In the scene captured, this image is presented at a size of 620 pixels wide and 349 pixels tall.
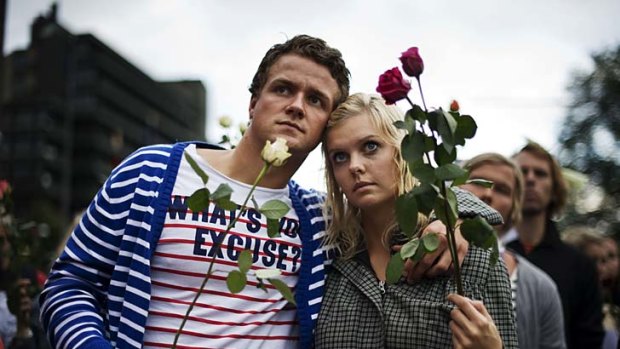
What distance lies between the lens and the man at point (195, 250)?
238 cm

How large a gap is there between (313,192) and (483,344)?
3.78 ft

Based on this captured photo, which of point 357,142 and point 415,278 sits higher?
point 357,142

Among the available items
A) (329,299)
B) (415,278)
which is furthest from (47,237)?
(415,278)

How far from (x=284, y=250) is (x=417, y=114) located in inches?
36.6

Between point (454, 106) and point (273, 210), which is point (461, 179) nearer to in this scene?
point (454, 106)

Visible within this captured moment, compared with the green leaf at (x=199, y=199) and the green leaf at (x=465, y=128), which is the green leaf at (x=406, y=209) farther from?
the green leaf at (x=199, y=199)

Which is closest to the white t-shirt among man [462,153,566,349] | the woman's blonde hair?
the woman's blonde hair

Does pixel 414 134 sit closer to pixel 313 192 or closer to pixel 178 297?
pixel 178 297

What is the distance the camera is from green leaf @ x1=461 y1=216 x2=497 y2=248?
6.18 ft

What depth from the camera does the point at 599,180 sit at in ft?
38.0

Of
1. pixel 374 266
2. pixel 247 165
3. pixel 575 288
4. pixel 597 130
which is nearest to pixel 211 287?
pixel 247 165

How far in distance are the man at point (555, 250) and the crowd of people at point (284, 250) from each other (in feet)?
5.85

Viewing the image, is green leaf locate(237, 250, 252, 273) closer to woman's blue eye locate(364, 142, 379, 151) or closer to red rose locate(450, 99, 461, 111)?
red rose locate(450, 99, 461, 111)

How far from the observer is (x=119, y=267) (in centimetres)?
242
